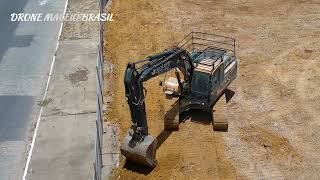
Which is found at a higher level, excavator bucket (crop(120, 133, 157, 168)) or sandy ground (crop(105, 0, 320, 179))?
excavator bucket (crop(120, 133, 157, 168))

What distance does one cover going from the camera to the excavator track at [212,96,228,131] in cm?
2317

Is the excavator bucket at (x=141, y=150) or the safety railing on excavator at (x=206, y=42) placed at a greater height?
the excavator bucket at (x=141, y=150)

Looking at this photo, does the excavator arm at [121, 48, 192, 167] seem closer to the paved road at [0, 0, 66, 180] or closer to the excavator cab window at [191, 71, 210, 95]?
the excavator cab window at [191, 71, 210, 95]

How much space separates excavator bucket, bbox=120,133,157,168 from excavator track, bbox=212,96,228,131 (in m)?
3.66

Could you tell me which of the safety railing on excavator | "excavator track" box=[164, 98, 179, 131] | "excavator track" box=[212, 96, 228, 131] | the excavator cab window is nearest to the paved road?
"excavator track" box=[164, 98, 179, 131]

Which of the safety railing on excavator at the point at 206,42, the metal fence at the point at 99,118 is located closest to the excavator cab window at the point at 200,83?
the metal fence at the point at 99,118

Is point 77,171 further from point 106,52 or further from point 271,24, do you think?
point 271,24

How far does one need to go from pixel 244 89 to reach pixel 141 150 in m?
8.40

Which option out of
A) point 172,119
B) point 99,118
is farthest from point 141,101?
point 99,118

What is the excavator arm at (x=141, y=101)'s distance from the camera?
762 inches

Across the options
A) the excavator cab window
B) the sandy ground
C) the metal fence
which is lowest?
the sandy ground

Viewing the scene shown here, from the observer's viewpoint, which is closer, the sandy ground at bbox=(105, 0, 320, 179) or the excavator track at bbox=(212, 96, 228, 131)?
the sandy ground at bbox=(105, 0, 320, 179)

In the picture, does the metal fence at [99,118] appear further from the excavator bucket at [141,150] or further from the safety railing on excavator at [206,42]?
the safety railing on excavator at [206,42]

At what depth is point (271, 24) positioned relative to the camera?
32594 millimetres
